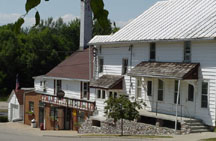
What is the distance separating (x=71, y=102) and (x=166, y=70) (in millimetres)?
13338

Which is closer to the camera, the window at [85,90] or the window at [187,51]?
the window at [187,51]

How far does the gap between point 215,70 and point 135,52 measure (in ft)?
26.4

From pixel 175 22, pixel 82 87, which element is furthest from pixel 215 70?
pixel 82 87

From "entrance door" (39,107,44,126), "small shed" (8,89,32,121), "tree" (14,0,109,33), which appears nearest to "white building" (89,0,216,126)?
"entrance door" (39,107,44,126)

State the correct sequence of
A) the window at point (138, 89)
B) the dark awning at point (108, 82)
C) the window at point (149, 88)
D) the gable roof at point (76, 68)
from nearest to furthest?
1. the window at point (149, 88)
2. the window at point (138, 89)
3. the dark awning at point (108, 82)
4. the gable roof at point (76, 68)

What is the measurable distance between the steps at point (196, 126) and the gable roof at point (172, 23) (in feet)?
15.4

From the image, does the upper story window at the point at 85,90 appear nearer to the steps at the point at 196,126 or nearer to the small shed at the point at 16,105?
the small shed at the point at 16,105

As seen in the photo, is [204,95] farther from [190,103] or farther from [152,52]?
[152,52]

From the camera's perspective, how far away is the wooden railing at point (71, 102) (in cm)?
3653

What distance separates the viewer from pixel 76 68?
139 feet

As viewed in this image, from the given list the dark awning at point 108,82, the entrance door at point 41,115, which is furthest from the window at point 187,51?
the entrance door at point 41,115

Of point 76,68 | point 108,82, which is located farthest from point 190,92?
point 76,68

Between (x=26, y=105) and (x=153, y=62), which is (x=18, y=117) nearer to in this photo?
(x=26, y=105)

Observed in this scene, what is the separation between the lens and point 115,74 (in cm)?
3447
